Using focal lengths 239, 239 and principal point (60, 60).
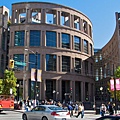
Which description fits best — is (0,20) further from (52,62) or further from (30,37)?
(52,62)

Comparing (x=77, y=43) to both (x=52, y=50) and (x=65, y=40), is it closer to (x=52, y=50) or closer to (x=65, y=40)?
(x=65, y=40)

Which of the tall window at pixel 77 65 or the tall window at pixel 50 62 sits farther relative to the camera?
the tall window at pixel 77 65

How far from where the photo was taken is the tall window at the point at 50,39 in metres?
64.4

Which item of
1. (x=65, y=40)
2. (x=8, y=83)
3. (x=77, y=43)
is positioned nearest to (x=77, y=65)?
(x=77, y=43)

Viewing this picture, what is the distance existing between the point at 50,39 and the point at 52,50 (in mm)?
3193

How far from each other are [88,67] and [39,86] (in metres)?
19.8

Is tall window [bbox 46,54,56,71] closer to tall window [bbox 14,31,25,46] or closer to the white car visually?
tall window [bbox 14,31,25,46]

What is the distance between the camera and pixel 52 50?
63.9 meters

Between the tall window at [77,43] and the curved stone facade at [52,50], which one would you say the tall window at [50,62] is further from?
the tall window at [77,43]

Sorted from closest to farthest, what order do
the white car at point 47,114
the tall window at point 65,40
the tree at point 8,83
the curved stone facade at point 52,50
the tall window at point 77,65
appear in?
the white car at point 47,114, the tree at point 8,83, the curved stone facade at point 52,50, the tall window at point 65,40, the tall window at point 77,65

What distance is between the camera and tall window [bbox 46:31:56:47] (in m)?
64.4

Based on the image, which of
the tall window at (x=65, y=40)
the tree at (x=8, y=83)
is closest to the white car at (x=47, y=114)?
the tree at (x=8, y=83)

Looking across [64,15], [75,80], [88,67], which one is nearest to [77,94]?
[75,80]

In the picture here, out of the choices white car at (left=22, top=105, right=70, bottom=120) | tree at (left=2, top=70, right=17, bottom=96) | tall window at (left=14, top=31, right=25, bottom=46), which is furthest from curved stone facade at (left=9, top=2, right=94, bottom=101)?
white car at (left=22, top=105, right=70, bottom=120)
